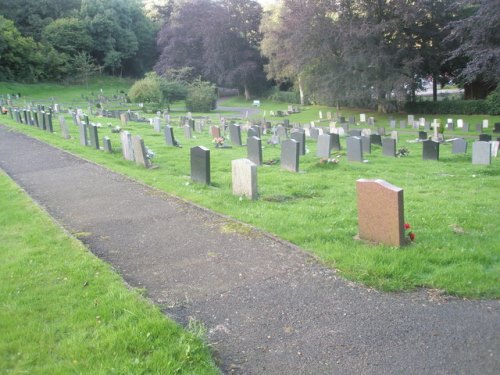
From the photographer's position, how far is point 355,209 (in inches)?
330

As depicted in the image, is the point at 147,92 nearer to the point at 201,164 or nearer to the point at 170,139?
the point at 170,139

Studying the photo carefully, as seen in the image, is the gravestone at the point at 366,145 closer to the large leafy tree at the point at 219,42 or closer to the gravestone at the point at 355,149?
the gravestone at the point at 355,149

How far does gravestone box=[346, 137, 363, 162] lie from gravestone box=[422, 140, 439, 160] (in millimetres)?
2299

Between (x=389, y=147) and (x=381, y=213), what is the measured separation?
1104cm

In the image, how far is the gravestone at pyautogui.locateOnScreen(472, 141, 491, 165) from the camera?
14.6m

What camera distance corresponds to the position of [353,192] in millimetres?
10016

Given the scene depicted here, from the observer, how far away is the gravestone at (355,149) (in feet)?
50.1

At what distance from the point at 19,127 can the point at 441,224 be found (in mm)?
23945

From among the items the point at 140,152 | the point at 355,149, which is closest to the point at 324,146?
the point at 355,149

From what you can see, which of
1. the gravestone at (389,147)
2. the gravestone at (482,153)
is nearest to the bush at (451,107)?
the gravestone at (389,147)

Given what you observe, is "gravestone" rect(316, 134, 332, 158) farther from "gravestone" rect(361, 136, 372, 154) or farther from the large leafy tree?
the large leafy tree

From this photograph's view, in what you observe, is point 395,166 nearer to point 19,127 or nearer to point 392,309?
point 392,309

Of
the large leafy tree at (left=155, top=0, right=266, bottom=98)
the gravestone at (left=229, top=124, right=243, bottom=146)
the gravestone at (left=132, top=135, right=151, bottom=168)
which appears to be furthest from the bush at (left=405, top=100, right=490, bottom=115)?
the gravestone at (left=132, top=135, right=151, bottom=168)

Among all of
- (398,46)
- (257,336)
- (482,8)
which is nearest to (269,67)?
(398,46)
